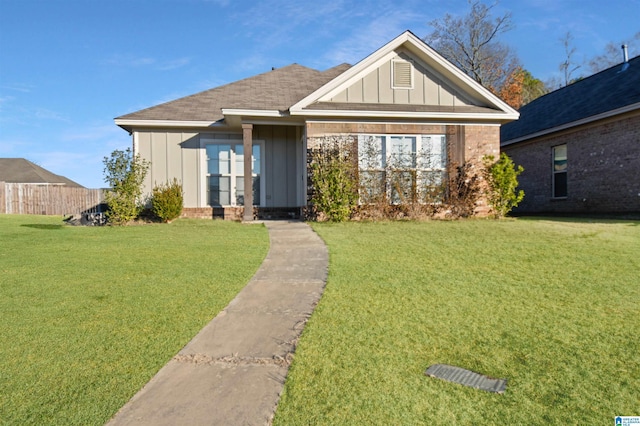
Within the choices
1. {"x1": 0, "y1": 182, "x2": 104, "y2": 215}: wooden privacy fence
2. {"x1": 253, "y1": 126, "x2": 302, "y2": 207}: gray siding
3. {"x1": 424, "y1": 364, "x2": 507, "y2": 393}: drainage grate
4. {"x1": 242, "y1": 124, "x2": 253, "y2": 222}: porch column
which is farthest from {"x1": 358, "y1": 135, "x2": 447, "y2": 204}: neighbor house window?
{"x1": 0, "y1": 182, "x2": 104, "y2": 215}: wooden privacy fence

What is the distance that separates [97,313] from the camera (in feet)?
11.9

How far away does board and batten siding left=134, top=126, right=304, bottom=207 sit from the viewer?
1240 centimetres

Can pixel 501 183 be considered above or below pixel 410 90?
below

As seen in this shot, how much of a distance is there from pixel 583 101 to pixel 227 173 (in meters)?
13.5

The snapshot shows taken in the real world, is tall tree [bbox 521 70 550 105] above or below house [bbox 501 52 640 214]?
above

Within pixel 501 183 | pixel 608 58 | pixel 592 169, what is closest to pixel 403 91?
pixel 501 183

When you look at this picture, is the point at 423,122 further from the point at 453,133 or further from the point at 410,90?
the point at 410,90

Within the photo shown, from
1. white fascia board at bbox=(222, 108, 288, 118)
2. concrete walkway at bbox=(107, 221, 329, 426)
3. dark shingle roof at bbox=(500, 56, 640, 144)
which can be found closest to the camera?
concrete walkway at bbox=(107, 221, 329, 426)

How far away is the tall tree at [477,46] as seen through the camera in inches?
1175

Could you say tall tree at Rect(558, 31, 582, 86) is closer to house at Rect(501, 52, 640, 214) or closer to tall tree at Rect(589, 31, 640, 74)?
tall tree at Rect(589, 31, 640, 74)

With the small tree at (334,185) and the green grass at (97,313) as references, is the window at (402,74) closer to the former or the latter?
the small tree at (334,185)

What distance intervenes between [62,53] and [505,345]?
16.5 metres

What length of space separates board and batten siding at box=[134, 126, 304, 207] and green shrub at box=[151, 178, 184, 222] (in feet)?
3.05

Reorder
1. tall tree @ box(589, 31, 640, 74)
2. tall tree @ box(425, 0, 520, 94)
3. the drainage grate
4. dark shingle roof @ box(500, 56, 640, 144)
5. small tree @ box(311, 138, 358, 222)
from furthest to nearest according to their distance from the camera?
tall tree @ box(589, 31, 640, 74) < tall tree @ box(425, 0, 520, 94) < dark shingle roof @ box(500, 56, 640, 144) < small tree @ box(311, 138, 358, 222) < the drainage grate
